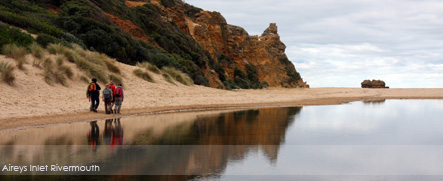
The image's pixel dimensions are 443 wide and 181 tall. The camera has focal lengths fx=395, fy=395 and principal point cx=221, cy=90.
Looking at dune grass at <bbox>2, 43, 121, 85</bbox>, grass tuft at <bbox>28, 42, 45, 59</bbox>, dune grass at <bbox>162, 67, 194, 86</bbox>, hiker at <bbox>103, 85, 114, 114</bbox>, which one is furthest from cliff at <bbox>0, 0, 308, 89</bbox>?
hiker at <bbox>103, 85, 114, 114</bbox>

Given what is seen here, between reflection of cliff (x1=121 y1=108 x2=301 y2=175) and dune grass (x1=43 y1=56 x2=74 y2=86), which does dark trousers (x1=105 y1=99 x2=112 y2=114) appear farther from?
reflection of cliff (x1=121 y1=108 x2=301 y2=175)

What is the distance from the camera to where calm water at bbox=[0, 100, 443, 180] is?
7.17m

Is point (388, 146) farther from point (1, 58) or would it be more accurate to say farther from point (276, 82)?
point (276, 82)

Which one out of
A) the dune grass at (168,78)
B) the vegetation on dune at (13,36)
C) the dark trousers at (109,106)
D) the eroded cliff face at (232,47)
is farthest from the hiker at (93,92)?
the eroded cliff face at (232,47)

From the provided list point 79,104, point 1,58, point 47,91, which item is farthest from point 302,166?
point 1,58

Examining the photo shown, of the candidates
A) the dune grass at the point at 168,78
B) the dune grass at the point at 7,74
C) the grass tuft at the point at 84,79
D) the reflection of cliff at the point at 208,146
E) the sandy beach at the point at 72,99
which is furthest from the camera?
the dune grass at the point at 168,78

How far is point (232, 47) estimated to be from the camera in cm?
5716

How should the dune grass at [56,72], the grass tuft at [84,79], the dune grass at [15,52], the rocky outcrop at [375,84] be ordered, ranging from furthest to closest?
1. the rocky outcrop at [375,84]
2. the grass tuft at [84,79]
3. the dune grass at [15,52]
4. the dune grass at [56,72]

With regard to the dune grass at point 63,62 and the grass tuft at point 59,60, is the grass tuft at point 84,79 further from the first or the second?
the grass tuft at point 59,60

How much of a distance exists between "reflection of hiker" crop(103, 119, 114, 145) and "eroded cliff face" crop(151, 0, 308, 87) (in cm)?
2578

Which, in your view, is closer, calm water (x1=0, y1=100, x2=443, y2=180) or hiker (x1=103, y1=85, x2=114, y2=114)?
calm water (x1=0, y1=100, x2=443, y2=180)

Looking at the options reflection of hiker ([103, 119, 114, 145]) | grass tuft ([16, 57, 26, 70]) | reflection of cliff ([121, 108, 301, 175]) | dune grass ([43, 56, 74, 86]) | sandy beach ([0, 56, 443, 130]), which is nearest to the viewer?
reflection of cliff ([121, 108, 301, 175])

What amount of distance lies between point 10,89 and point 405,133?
15.6m

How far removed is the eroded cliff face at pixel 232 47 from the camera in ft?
164
